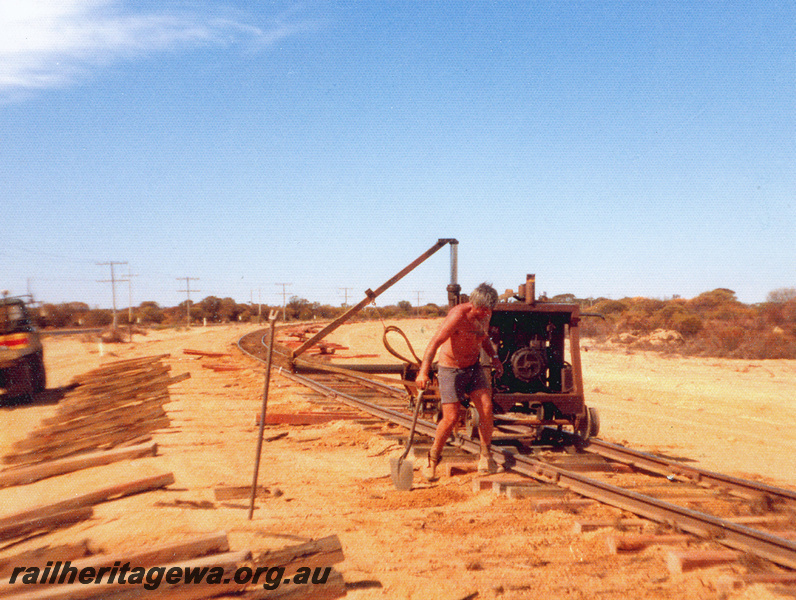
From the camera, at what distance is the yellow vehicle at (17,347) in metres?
11.0

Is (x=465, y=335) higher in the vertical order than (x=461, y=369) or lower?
higher

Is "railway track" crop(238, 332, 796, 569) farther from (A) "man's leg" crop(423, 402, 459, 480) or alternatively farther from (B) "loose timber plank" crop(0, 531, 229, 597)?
(B) "loose timber plank" crop(0, 531, 229, 597)

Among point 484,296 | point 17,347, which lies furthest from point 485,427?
point 17,347

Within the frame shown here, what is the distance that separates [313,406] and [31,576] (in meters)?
6.89

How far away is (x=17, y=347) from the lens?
11.1 metres

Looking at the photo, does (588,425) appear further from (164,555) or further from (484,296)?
(164,555)

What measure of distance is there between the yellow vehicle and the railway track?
746 centimetres

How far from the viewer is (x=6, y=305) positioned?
36.7 ft

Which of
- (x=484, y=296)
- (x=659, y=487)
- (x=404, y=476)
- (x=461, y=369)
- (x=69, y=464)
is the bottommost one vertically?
(x=659, y=487)

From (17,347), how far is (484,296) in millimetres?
9501

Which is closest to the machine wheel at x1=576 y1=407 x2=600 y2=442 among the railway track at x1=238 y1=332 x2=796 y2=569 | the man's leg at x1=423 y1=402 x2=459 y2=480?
the railway track at x1=238 y1=332 x2=796 y2=569

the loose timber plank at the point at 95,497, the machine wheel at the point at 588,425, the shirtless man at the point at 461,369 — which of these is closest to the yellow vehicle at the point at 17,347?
the loose timber plank at the point at 95,497

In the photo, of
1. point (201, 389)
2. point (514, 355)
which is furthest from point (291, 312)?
point (514, 355)

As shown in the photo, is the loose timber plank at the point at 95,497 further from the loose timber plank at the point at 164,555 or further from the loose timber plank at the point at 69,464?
the loose timber plank at the point at 69,464
